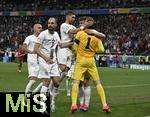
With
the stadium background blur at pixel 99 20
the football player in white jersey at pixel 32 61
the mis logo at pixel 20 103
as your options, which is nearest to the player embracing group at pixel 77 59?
the football player in white jersey at pixel 32 61

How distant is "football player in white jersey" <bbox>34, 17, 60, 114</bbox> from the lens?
11148 mm

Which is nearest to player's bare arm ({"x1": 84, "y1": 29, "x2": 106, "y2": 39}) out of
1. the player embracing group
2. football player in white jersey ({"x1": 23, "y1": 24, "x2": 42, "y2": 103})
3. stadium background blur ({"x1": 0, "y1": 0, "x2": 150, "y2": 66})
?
the player embracing group

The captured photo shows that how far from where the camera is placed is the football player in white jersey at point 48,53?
1115cm

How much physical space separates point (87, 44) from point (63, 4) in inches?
1818

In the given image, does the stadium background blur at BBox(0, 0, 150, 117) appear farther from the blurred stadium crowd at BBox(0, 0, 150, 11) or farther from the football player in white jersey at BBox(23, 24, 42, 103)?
the football player in white jersey at BBox(23, 24, 42, 103)

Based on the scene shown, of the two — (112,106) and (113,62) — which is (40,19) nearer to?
(113,62)

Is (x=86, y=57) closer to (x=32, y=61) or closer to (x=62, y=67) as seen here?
(x=62, y=67)

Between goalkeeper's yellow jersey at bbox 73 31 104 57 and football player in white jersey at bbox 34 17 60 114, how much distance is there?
A: 0.62 meters

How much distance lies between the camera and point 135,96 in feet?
50.6

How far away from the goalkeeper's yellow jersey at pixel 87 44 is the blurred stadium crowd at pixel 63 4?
38.2 meters

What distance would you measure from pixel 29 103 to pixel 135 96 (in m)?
7.77

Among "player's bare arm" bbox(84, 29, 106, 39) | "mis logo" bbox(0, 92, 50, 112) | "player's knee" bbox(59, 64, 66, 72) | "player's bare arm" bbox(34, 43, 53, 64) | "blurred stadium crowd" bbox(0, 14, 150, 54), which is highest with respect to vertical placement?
"player's bare arm" bbox(84, 29, 106, 39)

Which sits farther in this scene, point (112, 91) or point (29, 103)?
point (112, 91)

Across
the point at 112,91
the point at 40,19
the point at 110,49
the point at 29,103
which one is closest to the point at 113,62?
the point at 110,49
